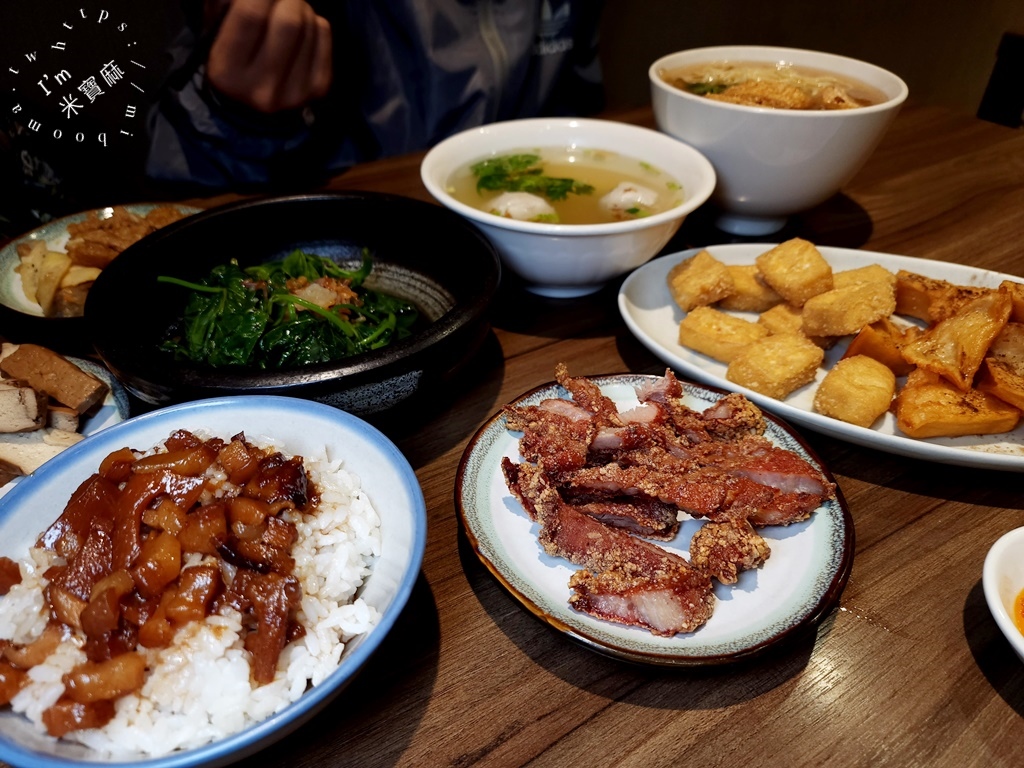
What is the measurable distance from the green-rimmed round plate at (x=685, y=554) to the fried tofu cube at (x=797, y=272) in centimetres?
60

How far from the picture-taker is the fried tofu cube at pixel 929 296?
1.78 metres

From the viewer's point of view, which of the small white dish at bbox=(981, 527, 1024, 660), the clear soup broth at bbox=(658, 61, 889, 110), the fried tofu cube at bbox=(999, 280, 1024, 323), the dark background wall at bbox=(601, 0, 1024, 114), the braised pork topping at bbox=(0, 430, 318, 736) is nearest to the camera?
the braised pork topping at bbox=(0, 430, 318, 736)

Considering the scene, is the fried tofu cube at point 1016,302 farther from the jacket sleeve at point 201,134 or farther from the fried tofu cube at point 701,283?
the jacket sleeve at point 201,134

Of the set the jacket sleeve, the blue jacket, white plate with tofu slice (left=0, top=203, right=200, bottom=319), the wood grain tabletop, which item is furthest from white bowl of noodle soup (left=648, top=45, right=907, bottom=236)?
white plate with tofu slice (left=0, top=203, right=200, bottom=319)

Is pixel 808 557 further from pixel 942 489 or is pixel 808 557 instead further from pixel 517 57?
pixel 517 57

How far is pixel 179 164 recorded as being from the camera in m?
2.94

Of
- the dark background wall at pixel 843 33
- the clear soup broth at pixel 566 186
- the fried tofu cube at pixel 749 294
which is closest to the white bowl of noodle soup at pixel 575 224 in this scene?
the clear soup broth at pixel 566 186

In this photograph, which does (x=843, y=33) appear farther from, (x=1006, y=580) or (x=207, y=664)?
(x=207, y=664)

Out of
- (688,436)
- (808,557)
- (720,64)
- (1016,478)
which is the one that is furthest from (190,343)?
(720,64)

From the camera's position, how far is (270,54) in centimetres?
290

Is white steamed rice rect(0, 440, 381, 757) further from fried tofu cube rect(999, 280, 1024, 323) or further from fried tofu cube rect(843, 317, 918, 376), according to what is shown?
fried tofu cube rect(999, 280, 1024, 323)

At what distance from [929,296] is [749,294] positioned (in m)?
0.48

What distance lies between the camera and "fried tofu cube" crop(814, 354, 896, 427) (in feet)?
5.08

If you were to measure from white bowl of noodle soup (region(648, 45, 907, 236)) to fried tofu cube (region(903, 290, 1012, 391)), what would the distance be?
2.53 ft
